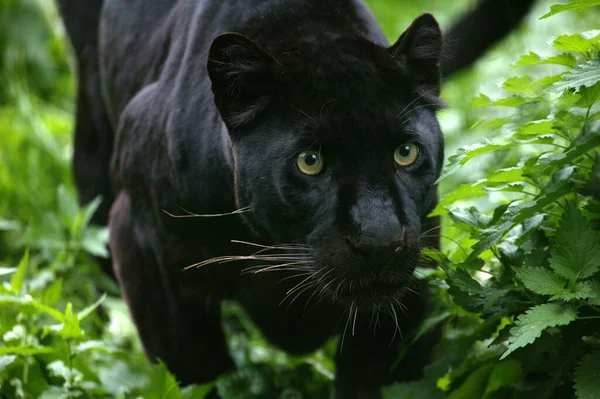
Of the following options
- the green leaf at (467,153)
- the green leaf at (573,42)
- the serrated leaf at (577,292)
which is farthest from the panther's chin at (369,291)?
the green leaf at (573,42)

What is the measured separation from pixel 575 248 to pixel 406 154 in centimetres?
53

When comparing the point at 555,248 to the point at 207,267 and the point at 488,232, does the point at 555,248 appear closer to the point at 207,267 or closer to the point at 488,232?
the point at 488,232

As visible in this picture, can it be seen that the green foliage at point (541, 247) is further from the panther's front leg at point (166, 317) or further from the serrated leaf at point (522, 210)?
A: the panther's front leg at point (166, 317)

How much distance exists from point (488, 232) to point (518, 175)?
0.20 m

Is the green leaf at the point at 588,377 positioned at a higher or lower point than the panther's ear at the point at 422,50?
lower

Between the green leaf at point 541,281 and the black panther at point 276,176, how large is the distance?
32 centimetres

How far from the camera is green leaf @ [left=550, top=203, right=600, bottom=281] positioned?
202cm

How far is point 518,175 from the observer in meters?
2.25

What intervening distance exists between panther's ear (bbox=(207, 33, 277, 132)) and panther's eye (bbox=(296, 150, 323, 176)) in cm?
21

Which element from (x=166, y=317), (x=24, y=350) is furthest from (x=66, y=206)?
(x=24, y=350)

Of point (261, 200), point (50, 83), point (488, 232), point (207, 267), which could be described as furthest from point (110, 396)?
point (50, 83)

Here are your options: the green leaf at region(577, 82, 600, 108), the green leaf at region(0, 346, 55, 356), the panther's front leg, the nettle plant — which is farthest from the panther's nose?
the green leaf at region(0, 346, 55, 356)

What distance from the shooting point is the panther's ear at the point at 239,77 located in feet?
7.70

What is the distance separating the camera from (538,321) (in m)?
1.93
